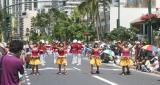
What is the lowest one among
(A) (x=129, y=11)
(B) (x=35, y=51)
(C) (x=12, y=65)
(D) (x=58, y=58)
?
(D) (x=58, y=58)

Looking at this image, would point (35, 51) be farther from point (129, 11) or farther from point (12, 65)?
point (129, 11)

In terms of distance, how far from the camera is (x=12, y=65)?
9844 millimetres

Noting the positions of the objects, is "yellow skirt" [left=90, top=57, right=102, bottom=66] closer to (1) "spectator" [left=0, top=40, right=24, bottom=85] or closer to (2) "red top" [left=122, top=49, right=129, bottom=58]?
(2) "red top" [left=122, top=49, right=129, bottom=58]

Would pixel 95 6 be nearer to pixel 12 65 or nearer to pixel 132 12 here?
pixel 132 12

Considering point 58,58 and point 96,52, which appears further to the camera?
point 58,58

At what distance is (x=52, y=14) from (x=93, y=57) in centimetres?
14438

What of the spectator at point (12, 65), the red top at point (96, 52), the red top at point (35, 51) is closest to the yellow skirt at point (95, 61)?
the red top at point (96, 52)

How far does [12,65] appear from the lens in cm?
984

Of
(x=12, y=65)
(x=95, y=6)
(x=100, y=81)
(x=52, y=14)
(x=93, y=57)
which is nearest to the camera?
(x=12, y=65)

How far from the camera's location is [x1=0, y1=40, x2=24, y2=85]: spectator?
9781 mm

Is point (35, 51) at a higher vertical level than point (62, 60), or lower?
higher

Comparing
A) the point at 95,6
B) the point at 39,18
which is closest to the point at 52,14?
the point at 39,18

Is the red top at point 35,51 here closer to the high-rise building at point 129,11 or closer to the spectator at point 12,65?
the spectator at point 12,65

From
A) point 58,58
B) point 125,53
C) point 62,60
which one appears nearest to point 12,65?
point 125,53
